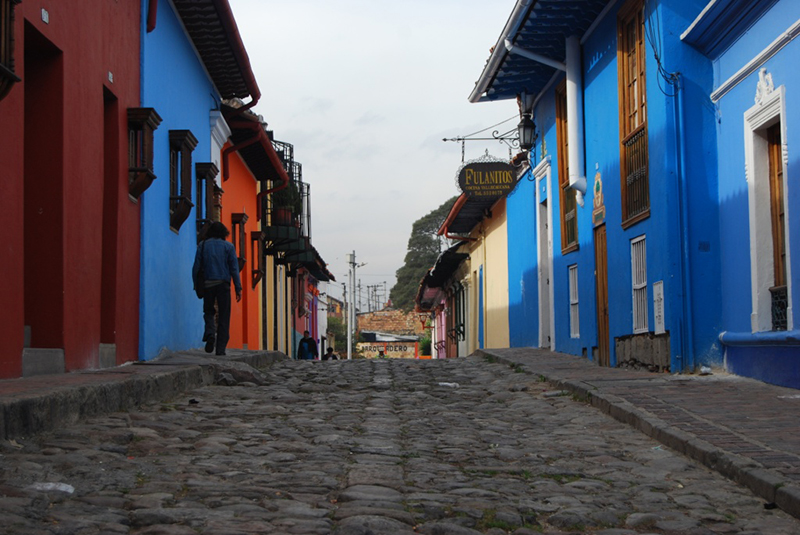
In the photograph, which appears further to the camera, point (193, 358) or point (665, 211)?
point (193, 358)

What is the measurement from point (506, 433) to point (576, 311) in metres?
8.95

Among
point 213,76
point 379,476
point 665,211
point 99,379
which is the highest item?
point 213,76

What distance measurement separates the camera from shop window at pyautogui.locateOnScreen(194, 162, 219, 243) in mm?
15883

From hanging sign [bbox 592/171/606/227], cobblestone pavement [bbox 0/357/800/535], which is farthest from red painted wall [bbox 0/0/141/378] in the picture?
hanging sign [bbox 592/171/606/227]

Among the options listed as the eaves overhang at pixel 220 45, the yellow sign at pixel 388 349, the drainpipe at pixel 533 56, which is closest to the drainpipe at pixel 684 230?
the drainpipe at pixel 533 56

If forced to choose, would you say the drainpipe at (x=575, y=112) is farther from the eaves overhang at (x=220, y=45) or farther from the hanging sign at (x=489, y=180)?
the hanging sign at (x=489, y=180)

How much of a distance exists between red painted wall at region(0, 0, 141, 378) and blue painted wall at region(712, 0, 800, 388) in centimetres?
616

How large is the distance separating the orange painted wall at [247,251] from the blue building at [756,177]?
11.0 m

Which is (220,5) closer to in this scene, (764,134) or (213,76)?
(213,76)

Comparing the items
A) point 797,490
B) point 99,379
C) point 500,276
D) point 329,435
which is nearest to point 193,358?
point 99,379

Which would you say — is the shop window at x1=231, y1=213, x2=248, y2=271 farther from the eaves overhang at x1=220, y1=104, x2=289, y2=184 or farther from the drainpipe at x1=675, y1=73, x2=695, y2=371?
the drainpipe at x1=675, y1=73, x2=695, y2=371

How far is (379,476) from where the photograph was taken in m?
5.36

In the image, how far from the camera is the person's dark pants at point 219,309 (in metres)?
12.3

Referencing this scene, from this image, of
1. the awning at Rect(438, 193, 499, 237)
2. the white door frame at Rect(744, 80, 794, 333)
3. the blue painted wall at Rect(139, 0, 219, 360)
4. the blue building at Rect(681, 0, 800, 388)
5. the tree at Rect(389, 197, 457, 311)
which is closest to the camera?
the blue building at Rect(681, 0, 800, 388)
